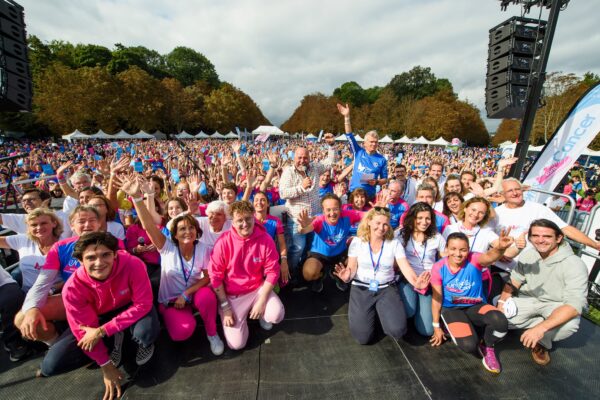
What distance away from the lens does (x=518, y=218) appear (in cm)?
366

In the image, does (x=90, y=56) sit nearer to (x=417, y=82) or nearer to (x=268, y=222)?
(x=268, y=222)

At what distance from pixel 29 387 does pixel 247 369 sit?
2051mm

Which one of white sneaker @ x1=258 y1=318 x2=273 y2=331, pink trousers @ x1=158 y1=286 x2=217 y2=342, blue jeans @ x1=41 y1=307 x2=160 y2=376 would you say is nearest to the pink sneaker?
white sneaker @ x1=258 y1=318 x2=273 y2=331

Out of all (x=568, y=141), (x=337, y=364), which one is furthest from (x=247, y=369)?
(x=568, y=141)

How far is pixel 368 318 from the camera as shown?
301 cm

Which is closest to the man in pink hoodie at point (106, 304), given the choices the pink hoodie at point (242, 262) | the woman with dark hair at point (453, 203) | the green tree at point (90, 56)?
the pink hoodie at point (242, 262)

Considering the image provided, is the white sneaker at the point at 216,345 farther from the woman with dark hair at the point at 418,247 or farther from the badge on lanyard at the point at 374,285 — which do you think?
the woman with dark hair at the point at 418,247

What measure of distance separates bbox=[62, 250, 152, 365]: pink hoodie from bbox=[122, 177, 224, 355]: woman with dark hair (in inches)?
15.9

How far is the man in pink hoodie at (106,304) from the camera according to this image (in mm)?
2242

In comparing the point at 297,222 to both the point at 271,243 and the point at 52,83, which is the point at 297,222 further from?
the point at 52,83

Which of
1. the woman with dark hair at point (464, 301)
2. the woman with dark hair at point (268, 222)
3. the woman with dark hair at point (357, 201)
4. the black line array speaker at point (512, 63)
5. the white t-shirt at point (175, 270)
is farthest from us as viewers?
the black line array speaker at point (512, 63)

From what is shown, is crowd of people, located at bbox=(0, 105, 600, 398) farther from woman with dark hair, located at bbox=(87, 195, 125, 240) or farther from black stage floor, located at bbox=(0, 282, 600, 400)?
black stage floor, located at bbox=(0, 282, 600, 400)

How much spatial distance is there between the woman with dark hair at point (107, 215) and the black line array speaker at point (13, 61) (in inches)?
87.7

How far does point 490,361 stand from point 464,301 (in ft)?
1.93
